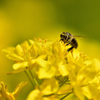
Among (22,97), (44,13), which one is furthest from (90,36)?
(22,97)

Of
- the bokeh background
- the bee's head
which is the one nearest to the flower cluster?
the bee's head

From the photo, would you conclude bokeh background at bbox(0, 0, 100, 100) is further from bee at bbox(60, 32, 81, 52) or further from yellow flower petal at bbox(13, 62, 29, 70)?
yellow flower petal at bbox(13, 62, 29, 70)

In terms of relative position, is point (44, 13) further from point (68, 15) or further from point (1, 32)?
point (1, 32)

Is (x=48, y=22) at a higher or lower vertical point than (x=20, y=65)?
lower

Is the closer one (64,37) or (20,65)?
(20,65)

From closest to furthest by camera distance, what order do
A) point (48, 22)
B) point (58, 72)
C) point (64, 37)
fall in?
point (58, 72) → point (64, 37) → point (48, 22)

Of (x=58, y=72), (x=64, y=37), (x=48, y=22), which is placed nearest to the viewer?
(x=58, y=72)

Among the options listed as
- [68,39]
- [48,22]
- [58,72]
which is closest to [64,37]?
[68,39]

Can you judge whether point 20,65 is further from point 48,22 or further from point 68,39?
point 48,22
